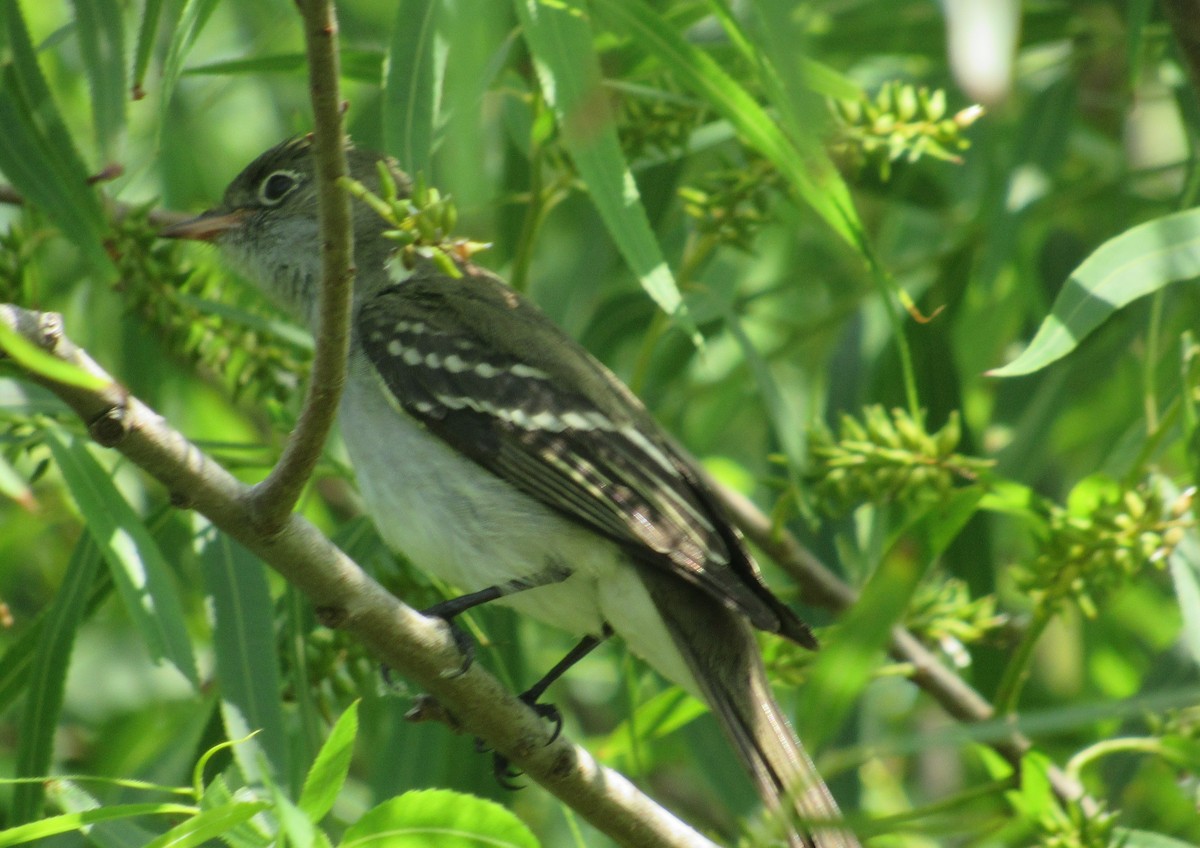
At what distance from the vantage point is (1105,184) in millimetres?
4086

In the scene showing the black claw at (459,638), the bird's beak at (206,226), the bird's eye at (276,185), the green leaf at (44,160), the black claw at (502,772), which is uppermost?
the green leaf at (44,160)

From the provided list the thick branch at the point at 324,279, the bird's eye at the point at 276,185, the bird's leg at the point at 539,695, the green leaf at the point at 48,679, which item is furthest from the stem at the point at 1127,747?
the bird's eye at the point at 276,185

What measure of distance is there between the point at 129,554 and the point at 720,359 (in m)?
2.22

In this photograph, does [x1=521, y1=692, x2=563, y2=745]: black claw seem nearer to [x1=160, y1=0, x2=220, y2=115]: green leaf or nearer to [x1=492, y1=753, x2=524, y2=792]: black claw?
[x1=492, y1=753, x2=524, y2=792]: black claw

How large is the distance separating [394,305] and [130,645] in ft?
6.13

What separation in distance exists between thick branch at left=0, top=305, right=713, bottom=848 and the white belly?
53 centimetres

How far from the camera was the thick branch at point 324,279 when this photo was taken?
1.77m

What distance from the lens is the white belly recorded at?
3.20m

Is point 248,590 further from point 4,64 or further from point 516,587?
point 4,64

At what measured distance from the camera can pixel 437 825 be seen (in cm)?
215

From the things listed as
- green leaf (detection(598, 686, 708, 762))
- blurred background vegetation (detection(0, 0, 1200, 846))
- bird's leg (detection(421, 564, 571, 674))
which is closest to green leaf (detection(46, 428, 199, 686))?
blurred background vegetation (detection(0, 0, 1200, 846))

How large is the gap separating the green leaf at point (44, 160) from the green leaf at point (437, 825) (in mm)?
1234

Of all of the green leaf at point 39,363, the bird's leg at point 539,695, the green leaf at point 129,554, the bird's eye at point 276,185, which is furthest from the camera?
the bird's eye at point 276,185

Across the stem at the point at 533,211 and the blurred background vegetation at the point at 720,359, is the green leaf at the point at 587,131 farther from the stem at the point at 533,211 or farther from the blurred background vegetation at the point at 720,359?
the stem at the point at 533,211
